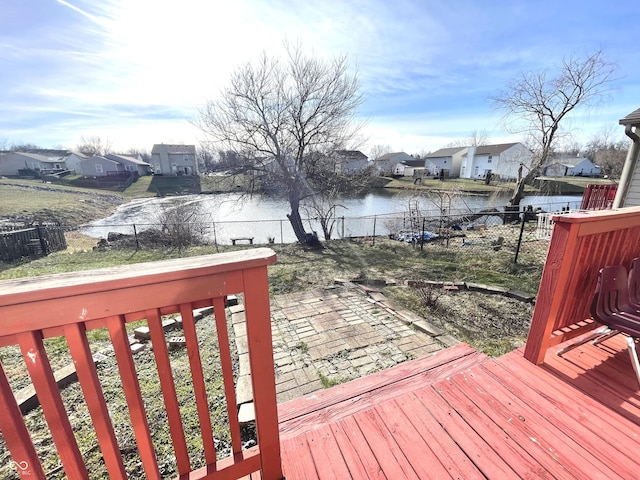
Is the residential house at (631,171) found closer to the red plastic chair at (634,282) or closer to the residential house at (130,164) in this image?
the red plastic chair at (634,282)

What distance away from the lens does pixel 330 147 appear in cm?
1055

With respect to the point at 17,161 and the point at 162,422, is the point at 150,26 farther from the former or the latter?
the point at 17,161

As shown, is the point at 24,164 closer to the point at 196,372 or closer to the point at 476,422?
the point at 196,372

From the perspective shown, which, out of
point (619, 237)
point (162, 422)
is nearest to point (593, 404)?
point (619, 237)

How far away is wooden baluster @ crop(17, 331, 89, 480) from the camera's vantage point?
79cm

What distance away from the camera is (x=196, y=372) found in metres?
1.05

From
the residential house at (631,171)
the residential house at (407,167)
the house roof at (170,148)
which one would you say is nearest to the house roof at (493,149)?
the residential house at (407,167)

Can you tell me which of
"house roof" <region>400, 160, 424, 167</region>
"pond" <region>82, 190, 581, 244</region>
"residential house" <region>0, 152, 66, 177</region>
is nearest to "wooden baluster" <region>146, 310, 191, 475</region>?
"pond" <region>82, 190, 581, 244</region>

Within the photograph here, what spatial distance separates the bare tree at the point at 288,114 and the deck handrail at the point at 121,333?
9556mm

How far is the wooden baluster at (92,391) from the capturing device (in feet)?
2.78

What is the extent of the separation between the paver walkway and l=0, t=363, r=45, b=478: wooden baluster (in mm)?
1691

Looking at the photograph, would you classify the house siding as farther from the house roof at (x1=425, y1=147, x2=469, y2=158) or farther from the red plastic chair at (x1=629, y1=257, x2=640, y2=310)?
the house roof at (x1=425, y1=147, x2=469, y2=158)

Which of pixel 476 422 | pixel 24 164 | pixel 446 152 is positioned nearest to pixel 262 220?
pixel 476 422

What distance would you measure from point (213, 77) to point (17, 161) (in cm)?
5516
